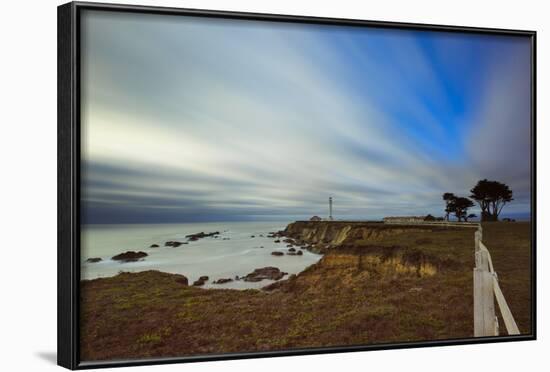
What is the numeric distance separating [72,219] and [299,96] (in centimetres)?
229

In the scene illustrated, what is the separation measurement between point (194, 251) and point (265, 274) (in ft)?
2.24

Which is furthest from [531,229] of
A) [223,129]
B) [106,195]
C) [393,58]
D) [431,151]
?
[106,195]

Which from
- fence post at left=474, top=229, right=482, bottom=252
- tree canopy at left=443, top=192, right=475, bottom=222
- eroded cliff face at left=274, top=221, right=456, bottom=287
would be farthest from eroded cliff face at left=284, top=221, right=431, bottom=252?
fence post at left=474, top=229, right=482, bottom=252

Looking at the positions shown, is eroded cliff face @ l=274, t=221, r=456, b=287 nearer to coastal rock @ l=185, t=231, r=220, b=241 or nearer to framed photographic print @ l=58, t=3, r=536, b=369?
framed photographic print @ l=58, t=3, r=536, b=369

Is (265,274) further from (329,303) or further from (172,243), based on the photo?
(172,243)

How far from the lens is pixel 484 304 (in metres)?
6.69

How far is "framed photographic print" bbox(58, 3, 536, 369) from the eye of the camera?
19.1 ft

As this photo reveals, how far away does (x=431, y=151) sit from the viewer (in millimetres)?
6852

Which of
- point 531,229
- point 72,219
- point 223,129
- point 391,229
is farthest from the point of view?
point 531,229

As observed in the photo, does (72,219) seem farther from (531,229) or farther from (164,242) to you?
(531,229)

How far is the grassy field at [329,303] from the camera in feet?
19.3

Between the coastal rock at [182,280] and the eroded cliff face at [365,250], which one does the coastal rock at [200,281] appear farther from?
the eroded cliff face at [365,250]

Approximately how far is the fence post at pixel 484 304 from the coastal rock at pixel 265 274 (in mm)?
1873

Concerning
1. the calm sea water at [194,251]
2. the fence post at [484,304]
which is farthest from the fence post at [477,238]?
the calm sea water at [194,251]
